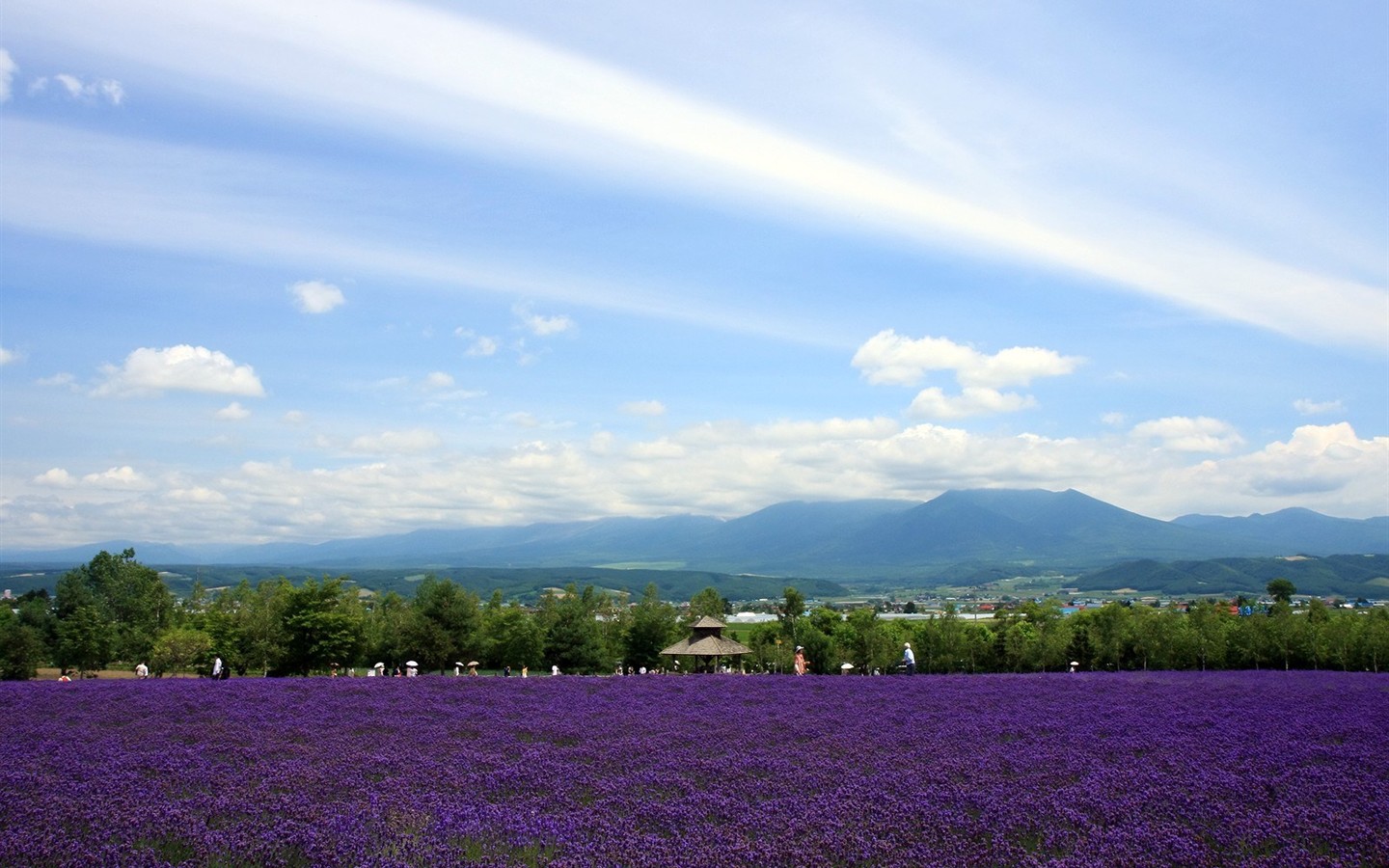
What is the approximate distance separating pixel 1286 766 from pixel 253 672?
59.2m

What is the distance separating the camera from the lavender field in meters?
8.68

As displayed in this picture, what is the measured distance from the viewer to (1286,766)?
12789 millimetres

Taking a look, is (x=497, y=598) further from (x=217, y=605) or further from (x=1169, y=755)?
(x=1169, y=755)

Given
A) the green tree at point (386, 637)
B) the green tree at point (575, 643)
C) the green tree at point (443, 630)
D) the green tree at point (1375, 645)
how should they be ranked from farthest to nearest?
the green tree at point (575, 643), the green tree at point (386, 637), the green tree at point (443, 630), the green tree at point (1375, 645)

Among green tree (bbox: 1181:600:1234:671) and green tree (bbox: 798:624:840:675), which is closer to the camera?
green tree (bbox: 1181:600:1234:671)

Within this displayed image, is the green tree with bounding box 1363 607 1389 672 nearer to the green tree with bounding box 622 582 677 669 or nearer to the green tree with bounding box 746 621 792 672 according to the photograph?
the green tree with bounding box 746 621 792 672

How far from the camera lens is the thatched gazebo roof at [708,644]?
3788 cm

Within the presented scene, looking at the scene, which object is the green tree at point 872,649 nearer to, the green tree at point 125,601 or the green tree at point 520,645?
the green tree at point 520,645

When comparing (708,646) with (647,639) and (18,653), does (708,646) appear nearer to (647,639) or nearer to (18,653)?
(647,639)

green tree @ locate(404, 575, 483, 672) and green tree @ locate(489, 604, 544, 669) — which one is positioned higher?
green tree @ locate(404, 575, 483, 672)

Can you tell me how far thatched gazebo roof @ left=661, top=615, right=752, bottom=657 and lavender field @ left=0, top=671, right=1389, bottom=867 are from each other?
17.3 m

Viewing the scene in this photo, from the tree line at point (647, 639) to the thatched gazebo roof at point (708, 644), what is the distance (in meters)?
2.44

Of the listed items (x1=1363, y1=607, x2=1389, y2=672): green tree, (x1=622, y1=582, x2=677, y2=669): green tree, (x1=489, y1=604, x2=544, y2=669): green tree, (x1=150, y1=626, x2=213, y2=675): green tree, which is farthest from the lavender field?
(x1=489, y1=604, x2=544, y2=669): green tree

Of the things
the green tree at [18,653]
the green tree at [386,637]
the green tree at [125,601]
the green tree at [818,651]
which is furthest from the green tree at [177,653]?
the green tree at [818,651]
